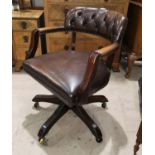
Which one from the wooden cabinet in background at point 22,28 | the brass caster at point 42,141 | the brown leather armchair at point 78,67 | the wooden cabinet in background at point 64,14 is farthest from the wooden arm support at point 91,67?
the wooden cabinet in background at point 22,28

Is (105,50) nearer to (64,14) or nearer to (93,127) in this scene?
(93,127)

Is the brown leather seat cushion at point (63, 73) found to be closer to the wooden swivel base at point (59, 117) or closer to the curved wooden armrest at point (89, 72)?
the curved wooden armrest at point (89, 72)

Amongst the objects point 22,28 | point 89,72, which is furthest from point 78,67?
point 22,28

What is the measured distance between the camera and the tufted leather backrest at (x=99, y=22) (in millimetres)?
1275

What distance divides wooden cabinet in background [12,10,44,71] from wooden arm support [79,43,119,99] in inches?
44.4

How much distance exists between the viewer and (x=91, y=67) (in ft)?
3.26

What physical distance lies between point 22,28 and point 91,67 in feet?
4.11

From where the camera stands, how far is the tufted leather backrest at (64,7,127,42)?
50.2 inches

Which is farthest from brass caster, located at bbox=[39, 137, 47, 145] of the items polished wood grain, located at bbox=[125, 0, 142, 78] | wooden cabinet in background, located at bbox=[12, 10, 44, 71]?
polished wood grain, located at bbox=[125, 0, 142, 78]

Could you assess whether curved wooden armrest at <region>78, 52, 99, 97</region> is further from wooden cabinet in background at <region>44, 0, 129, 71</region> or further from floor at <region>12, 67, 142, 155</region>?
wooden cabinet in background at <region>44, 0, 129, 71</region>
